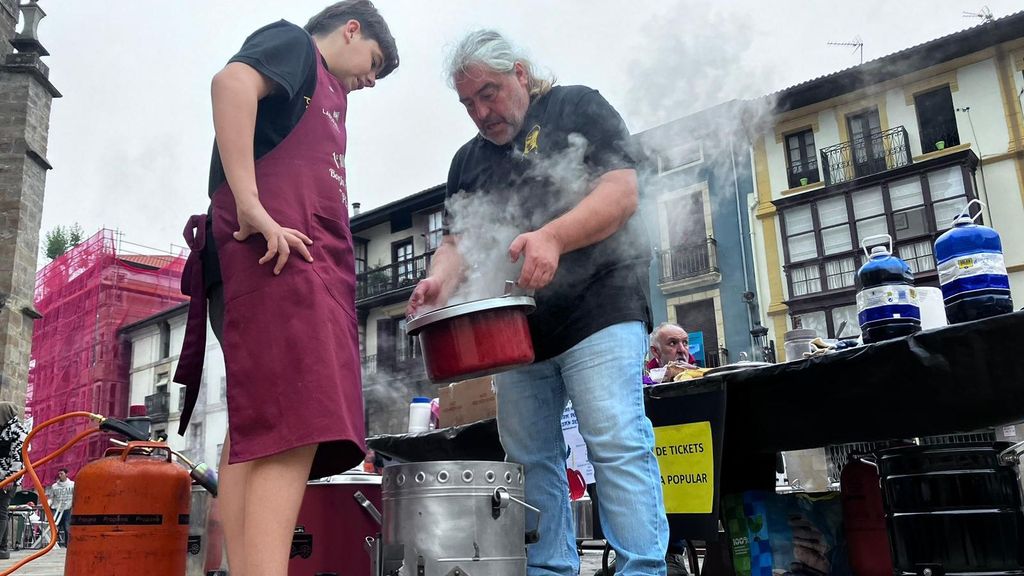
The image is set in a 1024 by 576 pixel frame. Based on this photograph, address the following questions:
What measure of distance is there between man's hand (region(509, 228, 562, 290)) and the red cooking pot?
0.08 metres

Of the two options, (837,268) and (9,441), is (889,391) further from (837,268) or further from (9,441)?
(837,268)

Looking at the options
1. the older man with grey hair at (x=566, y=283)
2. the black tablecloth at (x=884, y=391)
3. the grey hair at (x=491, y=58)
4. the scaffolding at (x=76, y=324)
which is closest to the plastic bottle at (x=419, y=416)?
the black tablecloth at (x=884, y=391)

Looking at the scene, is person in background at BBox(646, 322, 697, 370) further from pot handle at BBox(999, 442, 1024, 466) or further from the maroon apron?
the maroon apron

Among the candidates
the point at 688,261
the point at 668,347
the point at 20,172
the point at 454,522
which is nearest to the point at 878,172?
the point at 688,261

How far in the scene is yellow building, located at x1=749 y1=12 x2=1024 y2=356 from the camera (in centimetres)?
1546

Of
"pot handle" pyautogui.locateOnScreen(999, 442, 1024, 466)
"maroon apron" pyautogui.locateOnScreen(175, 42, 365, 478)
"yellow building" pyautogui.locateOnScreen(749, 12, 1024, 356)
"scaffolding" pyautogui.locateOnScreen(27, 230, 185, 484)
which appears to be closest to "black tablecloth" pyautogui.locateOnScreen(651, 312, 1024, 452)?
"pot handle" pyautogui.locateOnScreen(999, 442, 1024, 466)

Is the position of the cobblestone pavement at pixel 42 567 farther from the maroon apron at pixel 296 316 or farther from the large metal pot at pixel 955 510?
the large metal pot at pixel 955 510

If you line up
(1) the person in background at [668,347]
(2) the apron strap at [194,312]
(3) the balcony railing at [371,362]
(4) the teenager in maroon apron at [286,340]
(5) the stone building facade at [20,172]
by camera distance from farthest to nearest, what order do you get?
1. (3) the balcony railing at [371,362]
2. (5) the stone building facade at [20,172]
3. (1) the person in background at [668,347]
4. (2) the apron strap at [194,312]
5. (4) the teenager in maroon apron at [286,340]

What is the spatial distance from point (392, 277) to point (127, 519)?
22.8 metres

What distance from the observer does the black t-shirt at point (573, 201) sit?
6.61 ft

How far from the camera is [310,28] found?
2.16 m

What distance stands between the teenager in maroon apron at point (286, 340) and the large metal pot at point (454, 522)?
19cm

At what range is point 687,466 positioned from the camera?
2.47 meters

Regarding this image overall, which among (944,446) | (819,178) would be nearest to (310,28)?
(944,446)
